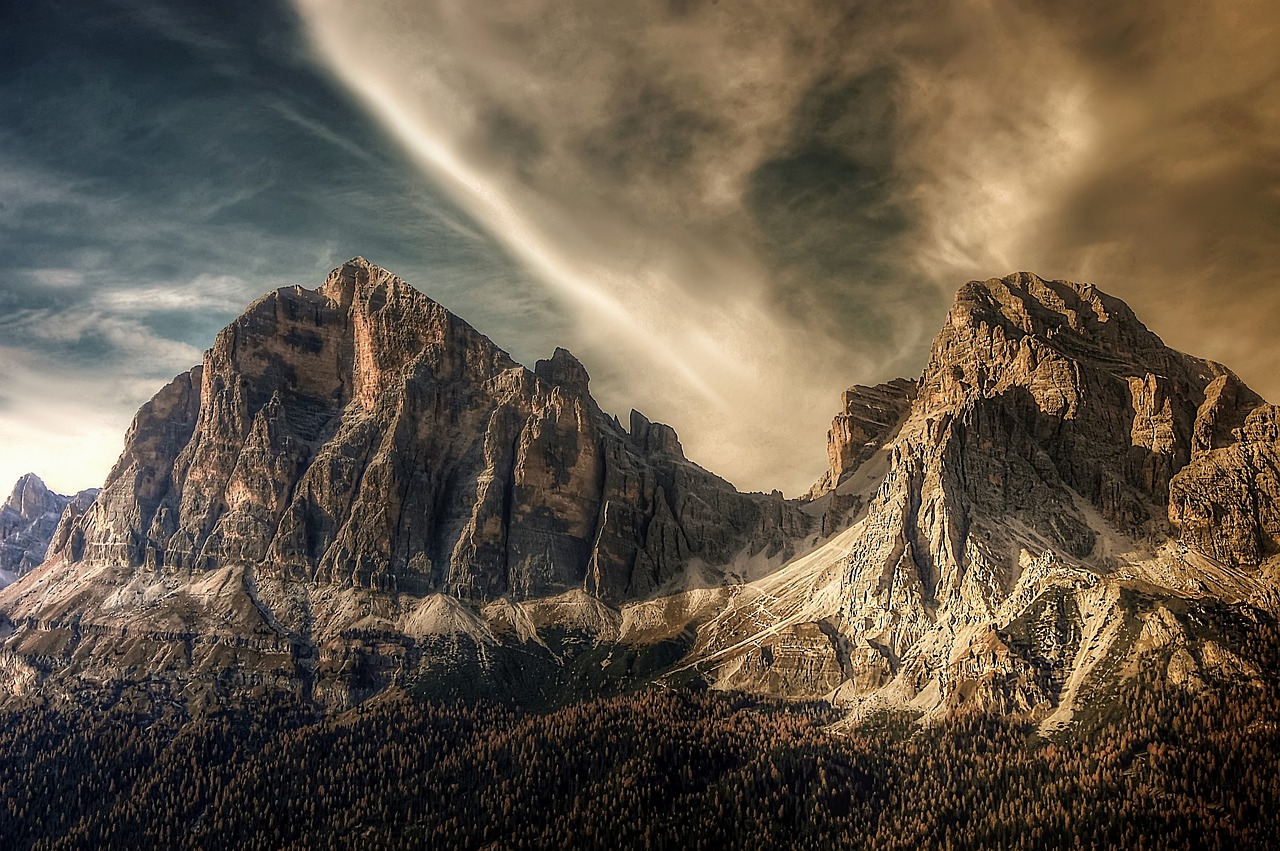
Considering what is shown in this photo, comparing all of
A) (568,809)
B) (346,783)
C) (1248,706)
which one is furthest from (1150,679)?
(346,783)

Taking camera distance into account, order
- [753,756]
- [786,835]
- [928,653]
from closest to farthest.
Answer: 1. [786,835]
2. [753,756]
3. [928,653]

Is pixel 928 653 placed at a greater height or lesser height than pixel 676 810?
greater

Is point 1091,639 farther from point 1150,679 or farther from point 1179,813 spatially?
point 1179,813

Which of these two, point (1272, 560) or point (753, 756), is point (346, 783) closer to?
point (753, 756)

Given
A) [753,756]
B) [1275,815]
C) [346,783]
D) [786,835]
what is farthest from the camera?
[346,783]

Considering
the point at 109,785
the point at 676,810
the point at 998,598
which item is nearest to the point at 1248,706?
the point at 998,598

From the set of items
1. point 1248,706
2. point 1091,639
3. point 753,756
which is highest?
point 1091,639

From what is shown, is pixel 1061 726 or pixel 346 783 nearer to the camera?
pixel 1061 726
